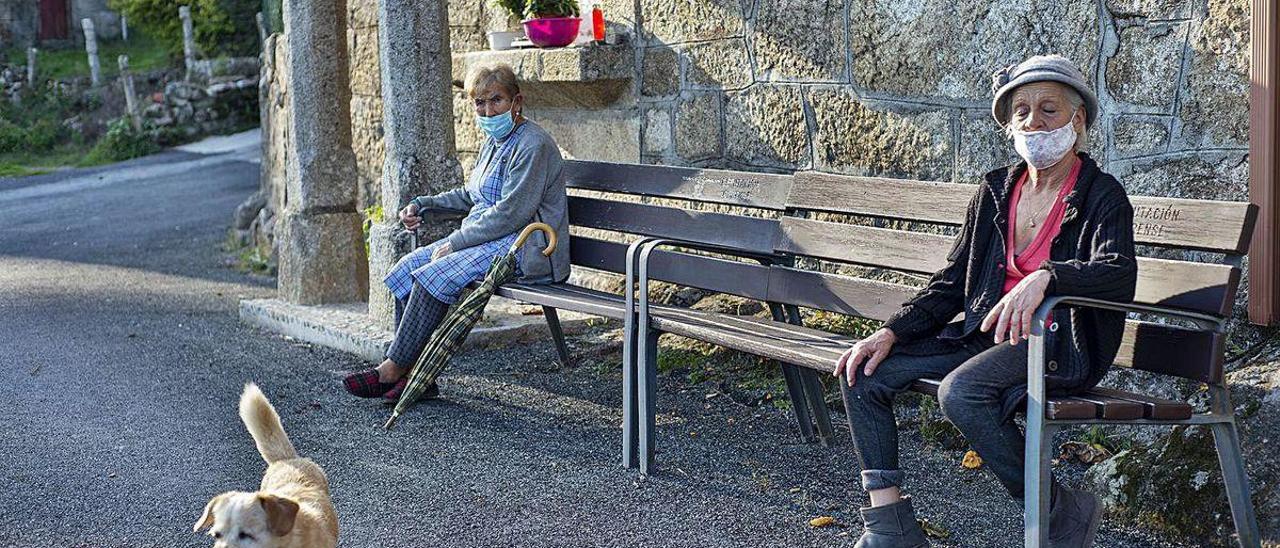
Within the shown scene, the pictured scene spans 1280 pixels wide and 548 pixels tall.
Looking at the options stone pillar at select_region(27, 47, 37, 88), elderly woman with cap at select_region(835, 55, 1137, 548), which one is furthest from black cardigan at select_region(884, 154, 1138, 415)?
stone pillar at select_region(27, 47, 37, 88)

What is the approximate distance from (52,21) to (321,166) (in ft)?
77.8

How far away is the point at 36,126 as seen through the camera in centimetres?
2180

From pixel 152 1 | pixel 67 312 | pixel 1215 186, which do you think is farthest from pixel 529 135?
pixel 152 1

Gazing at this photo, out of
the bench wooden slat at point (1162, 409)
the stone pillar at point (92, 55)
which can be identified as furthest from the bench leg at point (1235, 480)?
the stone pillar at point (92, 55)

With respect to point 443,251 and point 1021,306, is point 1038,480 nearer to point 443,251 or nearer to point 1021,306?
point 1021,306

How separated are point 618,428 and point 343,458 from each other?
3.23ft

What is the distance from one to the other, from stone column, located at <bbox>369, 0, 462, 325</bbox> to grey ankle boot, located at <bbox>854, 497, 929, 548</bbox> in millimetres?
3277

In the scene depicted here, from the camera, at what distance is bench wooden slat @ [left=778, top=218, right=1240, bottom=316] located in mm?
3553

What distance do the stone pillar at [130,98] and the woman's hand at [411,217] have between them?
53.3ft

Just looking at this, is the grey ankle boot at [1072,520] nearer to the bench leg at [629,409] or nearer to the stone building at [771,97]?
the stone building at [771,97]

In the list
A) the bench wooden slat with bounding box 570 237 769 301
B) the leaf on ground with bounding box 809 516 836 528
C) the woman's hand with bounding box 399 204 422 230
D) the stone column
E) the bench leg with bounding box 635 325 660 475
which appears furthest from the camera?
the stone column

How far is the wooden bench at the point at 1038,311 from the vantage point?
3430 mm

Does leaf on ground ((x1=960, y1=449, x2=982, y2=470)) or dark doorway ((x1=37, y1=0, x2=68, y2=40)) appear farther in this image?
dark doorway ((x1=37, y1=0, x2=68, y2=40))

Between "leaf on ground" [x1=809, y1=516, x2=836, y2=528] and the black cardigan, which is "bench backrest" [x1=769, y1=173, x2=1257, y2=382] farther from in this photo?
"leaf on ground" [x1=809, y1=516, x2=836, y2=528]
